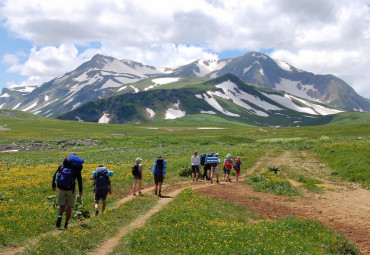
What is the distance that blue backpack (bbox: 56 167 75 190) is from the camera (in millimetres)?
14406

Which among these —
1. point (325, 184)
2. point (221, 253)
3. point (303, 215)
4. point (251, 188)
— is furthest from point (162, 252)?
point (325, 184)

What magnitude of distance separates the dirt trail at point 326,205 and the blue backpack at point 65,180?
37.2 feet

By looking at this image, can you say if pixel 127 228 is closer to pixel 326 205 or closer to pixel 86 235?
pixel 86 235

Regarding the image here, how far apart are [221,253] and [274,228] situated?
13.7 ft

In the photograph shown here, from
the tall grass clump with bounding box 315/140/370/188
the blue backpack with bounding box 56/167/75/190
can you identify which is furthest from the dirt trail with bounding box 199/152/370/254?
the blue backpack with bounding box 56/167/75/190

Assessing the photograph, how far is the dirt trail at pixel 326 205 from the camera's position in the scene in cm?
1598

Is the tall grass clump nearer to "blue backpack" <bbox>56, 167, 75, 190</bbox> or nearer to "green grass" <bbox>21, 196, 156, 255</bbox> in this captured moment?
"green grass" <bbox>21, 196, 156, 255</bbox>

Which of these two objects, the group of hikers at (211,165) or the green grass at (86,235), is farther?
the group of hikers at (211,165)

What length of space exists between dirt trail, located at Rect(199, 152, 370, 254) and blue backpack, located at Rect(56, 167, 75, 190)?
11338mm

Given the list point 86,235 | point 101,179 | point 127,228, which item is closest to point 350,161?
point 101,179

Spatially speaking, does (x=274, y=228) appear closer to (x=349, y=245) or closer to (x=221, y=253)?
(x=349, y=245)

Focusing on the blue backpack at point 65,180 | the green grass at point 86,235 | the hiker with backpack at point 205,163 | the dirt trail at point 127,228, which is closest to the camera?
the green grass at point 86,235

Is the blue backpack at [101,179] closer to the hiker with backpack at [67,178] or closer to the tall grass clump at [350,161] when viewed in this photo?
the hiker with backpack at [67,178]

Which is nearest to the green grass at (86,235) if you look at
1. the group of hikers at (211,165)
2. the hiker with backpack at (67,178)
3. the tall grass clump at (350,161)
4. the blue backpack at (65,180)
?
the hiker with backpack at (67,178)
